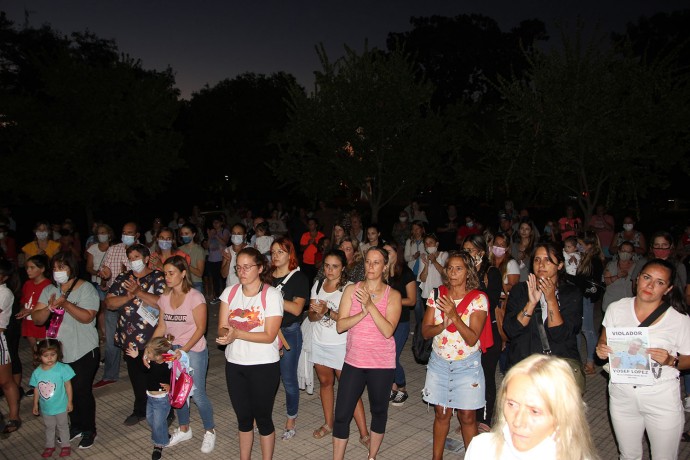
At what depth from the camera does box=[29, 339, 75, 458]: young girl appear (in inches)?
197

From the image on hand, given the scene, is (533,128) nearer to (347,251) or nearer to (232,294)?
(347,251)

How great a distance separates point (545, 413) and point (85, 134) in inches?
709

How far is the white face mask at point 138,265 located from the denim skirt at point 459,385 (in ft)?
11.4

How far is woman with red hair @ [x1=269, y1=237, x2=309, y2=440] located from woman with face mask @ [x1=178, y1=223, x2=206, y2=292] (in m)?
3.02

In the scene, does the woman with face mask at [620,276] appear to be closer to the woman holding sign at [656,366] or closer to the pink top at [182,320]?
Result: the woman holding sign at [656,366]

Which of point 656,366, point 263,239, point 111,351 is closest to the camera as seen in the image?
point 656,366

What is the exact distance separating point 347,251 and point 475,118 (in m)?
18.1

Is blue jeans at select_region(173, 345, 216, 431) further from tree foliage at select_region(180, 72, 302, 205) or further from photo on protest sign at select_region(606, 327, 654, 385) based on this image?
tree foliage at select_region(180, 72, 302, 205)

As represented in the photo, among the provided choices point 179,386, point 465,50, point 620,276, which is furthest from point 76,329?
point 465,50

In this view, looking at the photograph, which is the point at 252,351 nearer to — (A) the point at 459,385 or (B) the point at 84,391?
(A) the point at 459,385

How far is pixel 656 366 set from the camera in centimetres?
369

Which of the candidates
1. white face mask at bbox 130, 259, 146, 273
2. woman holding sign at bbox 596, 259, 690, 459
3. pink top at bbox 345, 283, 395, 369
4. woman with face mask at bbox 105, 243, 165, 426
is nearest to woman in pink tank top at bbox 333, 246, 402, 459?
pink top at bbox 345, 283, 395, 369

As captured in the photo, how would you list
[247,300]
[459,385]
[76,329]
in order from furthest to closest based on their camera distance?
[76,329], [247,300], [459,385]

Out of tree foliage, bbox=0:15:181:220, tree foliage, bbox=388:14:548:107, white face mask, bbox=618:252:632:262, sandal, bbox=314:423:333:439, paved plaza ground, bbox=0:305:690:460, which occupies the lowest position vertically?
paved plaza ground, bbox=0:305:690:460
